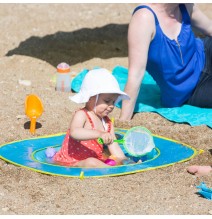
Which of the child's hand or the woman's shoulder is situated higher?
the woman's shoulder

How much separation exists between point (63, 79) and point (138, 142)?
156 centimetres

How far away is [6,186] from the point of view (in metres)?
4.42

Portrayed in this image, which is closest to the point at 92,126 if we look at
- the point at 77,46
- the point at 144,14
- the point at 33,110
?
the point at 33,110

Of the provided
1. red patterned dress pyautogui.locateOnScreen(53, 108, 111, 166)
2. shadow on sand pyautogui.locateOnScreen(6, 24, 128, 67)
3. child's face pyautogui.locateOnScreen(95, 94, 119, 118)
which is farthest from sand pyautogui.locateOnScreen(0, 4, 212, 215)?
child's face pyautogui.locateOnScreen(95, 94, 119, 118)

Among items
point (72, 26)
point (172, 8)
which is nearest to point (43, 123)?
point (172, 8)

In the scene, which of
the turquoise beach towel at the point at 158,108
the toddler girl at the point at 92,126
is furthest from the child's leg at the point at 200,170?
the turquoise beach towel at the point at 158,108

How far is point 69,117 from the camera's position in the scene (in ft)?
18.4

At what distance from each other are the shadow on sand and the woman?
1.41m

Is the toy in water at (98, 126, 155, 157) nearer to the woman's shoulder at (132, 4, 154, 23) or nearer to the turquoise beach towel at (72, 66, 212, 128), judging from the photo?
the turquoise beach towel at (72, 66, 212, 128)

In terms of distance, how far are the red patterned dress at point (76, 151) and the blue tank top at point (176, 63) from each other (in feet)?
3.29

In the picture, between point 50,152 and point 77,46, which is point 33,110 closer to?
point 50,152

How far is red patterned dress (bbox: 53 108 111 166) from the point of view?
190 inches

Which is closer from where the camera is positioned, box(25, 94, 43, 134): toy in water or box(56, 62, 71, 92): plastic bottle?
box(25, 94, 43, 134): toy in water
